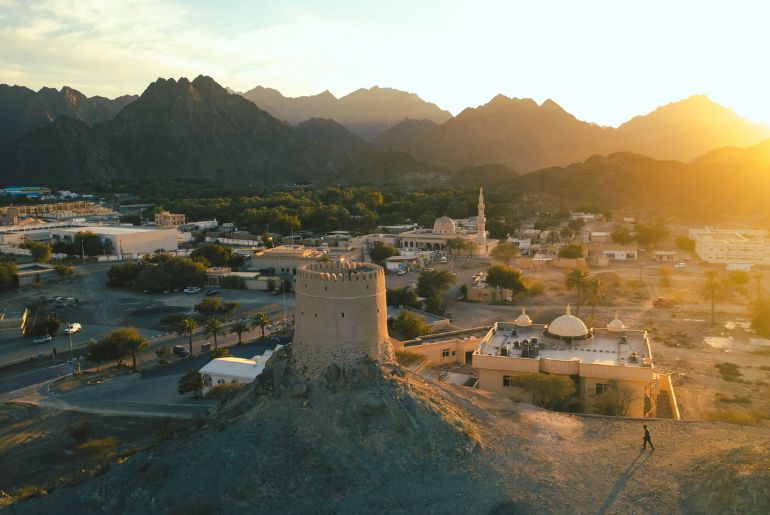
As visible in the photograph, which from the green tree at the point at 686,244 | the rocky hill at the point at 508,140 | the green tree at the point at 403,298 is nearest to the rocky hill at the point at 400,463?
the green tree at the point at 403,298

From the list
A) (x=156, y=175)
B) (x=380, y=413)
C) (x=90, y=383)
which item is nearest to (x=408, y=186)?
(x=156, y=175)

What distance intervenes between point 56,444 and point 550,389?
54.6 ft

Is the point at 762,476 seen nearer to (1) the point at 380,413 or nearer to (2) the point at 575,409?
(1) the point at 380,413

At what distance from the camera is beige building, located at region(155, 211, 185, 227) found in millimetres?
75000

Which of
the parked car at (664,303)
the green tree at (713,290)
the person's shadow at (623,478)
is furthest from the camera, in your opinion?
the parked car at (664,303)

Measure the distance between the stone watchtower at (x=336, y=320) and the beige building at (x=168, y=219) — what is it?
2518 inches

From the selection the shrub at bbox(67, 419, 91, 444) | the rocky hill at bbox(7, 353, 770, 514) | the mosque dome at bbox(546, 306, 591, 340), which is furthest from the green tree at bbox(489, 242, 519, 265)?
the shrub at bbox(67, 419, 91, 444)

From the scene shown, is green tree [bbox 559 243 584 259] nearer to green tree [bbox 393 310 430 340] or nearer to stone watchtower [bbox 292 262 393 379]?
green tree [bbox 393 310 430 340]

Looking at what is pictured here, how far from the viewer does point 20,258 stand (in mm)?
55875

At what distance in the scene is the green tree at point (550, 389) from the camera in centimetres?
2027

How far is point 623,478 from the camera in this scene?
13719mm

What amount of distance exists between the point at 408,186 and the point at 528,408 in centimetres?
11606

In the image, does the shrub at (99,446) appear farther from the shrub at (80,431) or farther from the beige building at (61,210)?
the beige building at (61,210)

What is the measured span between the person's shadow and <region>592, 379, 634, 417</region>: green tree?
15.8 ft
